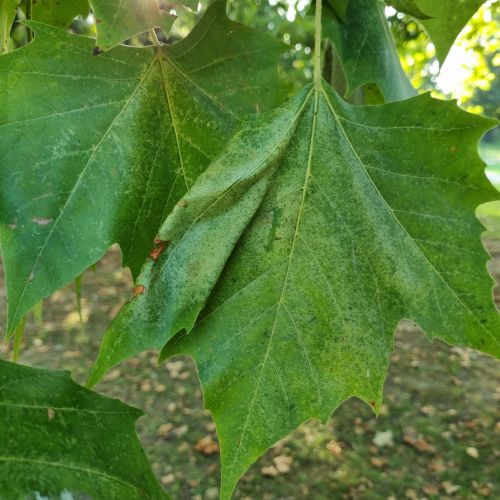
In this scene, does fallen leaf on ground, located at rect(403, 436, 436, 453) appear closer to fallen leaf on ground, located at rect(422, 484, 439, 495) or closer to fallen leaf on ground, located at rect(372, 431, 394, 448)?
fallen leaf on ground, located at rect(372, 431, 394, 448)

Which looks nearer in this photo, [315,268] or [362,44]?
[315,268]

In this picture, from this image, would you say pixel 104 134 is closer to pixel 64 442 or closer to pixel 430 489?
pixel 64 442

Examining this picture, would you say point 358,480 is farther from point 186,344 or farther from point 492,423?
point 186,344

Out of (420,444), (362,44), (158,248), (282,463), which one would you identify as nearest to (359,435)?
(420,444)

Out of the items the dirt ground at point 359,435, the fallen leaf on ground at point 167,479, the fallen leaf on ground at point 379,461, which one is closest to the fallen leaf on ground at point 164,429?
the dirt ground at point 359,435

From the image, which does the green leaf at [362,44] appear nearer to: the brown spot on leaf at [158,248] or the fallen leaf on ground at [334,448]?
the brown spot on leaf at [158,248]

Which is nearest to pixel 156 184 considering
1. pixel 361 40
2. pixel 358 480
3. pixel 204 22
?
pixel 204 22
